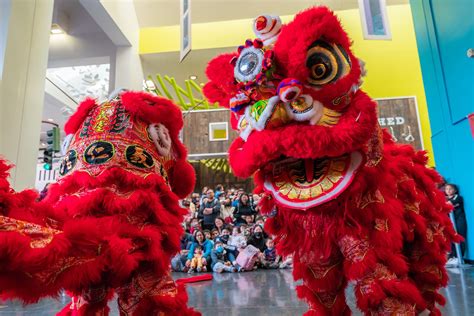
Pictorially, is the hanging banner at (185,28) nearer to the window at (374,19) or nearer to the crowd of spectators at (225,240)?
the crowd of spectators at (225,240)

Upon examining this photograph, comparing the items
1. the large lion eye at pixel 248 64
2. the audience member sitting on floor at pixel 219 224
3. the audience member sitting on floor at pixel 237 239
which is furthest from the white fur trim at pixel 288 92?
the audience member sitting on floor at pixel 219 224

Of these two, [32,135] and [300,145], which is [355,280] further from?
[32,135]

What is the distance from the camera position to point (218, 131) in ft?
25.5

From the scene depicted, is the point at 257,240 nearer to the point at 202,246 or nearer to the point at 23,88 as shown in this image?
the point at 202,246

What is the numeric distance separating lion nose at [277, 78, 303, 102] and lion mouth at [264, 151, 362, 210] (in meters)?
0.19

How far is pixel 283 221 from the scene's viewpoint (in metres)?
1.14

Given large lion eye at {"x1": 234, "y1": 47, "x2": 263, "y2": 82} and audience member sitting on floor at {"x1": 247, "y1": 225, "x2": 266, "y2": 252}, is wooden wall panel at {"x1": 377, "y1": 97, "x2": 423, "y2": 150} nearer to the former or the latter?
audience member sitting on floor at {"x1": 247, "y1": 225, "x2": 266, "y2": 252}

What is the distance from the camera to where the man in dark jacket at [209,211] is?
508 centimetres

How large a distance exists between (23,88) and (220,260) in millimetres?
2834

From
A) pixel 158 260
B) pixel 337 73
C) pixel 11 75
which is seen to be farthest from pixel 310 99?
pixel 11 75

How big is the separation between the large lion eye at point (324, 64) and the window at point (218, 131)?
6.40 metres

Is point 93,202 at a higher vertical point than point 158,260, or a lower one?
higher

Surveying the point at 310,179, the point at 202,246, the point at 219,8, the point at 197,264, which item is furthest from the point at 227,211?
the point at 219,8

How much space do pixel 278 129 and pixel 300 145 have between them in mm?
91
